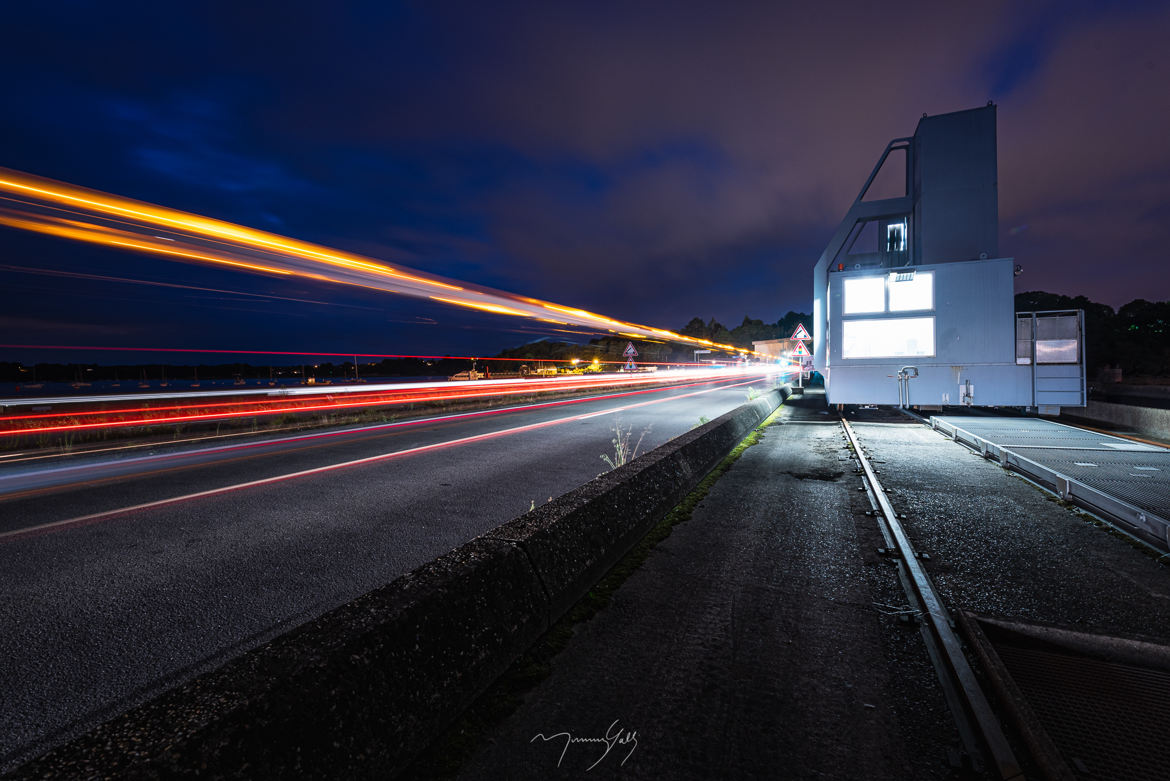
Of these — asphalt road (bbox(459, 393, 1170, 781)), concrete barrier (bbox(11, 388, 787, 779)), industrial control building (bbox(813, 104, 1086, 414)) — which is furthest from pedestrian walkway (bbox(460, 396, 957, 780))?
industrial control building (bbox(813, 104, 1086, 414))

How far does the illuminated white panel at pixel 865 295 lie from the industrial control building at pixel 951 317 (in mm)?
23

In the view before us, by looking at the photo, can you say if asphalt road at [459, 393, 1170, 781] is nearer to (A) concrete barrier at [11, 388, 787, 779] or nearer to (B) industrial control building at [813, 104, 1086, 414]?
(A) concrete barrier at [11, 388, 787, 779]

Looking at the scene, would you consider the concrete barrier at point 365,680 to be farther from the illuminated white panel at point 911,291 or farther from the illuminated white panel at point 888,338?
the illuminated white panel at point 911,291

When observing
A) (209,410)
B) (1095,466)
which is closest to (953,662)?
(1095,466)

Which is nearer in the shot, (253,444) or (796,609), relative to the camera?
(796,609)

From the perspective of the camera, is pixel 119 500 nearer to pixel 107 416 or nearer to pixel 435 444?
pixel 435 444

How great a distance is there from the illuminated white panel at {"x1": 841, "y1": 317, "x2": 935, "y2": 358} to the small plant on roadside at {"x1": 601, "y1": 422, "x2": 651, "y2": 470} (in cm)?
578

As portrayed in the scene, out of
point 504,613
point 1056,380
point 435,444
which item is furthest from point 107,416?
point 1056,380

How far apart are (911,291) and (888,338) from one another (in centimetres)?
123

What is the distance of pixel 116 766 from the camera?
125 centimetres

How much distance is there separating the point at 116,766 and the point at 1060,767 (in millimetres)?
3059

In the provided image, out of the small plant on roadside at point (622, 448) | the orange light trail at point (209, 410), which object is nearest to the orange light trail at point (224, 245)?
the orange light trail at point (209, 410)

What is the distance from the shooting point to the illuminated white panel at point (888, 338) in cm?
1196

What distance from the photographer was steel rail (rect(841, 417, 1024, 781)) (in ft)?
6.19
